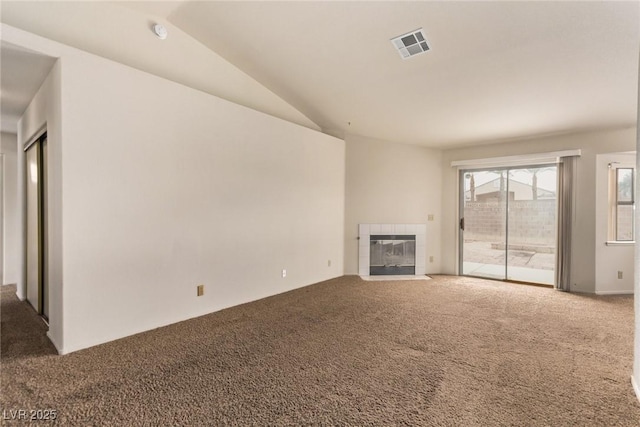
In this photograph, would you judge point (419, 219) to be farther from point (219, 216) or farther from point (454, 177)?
point (219, 216)

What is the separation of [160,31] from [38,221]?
242 centimetres

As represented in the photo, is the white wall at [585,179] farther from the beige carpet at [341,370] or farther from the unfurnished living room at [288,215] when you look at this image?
the beige carpet at [341,370]

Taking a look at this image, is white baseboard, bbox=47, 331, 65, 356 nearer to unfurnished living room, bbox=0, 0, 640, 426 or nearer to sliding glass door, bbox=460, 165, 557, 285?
unfurnished living room, bbox=0, 0, 640, 426

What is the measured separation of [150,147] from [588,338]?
181 inches

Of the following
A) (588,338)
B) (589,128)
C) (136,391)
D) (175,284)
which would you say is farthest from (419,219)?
(136,391)

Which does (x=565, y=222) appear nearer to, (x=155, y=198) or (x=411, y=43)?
(x=411, y=43)

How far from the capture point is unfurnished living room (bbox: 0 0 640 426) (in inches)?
79.4

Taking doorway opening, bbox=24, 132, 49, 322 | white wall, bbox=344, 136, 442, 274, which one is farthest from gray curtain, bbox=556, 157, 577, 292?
doorway opening, bbox=24, 132, 49, 322

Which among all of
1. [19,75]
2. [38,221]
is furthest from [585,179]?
[38,221]

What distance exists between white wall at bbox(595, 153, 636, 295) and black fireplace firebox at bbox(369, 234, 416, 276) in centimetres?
275

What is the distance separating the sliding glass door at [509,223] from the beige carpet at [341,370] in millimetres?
1659

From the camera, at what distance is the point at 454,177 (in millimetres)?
5934

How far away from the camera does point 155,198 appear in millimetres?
2984

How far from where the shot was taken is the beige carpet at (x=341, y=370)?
1.76 meters
